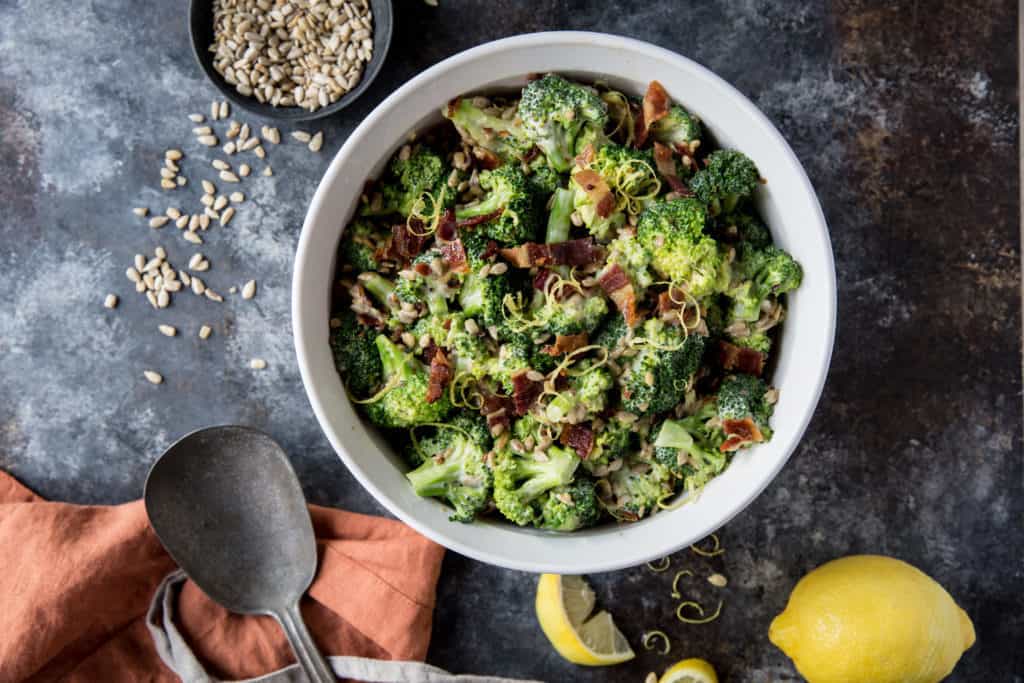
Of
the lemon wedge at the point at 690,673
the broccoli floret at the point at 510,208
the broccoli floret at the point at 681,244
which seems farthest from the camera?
the lemon wedge at the point at 690,673

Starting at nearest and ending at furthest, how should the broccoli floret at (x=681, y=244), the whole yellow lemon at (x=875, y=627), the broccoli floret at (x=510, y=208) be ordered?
the broccoli floret at (x=681, y=244) < the broccoli floret at (x=510, y=208) < the whole yellow lemon at (x=875, y=627)

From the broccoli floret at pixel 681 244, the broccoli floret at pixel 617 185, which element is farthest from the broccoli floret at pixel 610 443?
the broccoli floret at pixel 617 185

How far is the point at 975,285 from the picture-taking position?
3.16 meters

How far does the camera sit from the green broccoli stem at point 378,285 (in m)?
2.67

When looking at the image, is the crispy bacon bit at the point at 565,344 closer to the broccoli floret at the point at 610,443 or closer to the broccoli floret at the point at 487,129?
the broccoli floret at the point at 610,443

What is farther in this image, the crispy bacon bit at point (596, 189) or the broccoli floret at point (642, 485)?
the broccoli floret at point (642, 485)

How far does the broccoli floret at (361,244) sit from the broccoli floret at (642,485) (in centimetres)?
101

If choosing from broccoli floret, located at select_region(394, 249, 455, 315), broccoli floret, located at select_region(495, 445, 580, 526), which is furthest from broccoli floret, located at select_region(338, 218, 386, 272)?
broccoli floret, located at select_region(495, 445, 580, 526)

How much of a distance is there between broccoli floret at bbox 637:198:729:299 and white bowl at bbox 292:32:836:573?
0.29 metres

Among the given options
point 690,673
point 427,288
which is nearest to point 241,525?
point 427,288

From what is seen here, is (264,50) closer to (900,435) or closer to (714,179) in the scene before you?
(714,179)

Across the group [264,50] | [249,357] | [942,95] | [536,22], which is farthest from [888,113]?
[249,357]

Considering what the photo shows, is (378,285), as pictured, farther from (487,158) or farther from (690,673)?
(690,673)

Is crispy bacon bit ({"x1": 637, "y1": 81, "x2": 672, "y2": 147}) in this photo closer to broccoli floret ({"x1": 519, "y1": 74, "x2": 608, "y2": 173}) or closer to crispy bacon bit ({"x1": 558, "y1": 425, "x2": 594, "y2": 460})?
broccoli floret ({"x1": 519, "y1": 74, "x2": 608, "y2": 173})
